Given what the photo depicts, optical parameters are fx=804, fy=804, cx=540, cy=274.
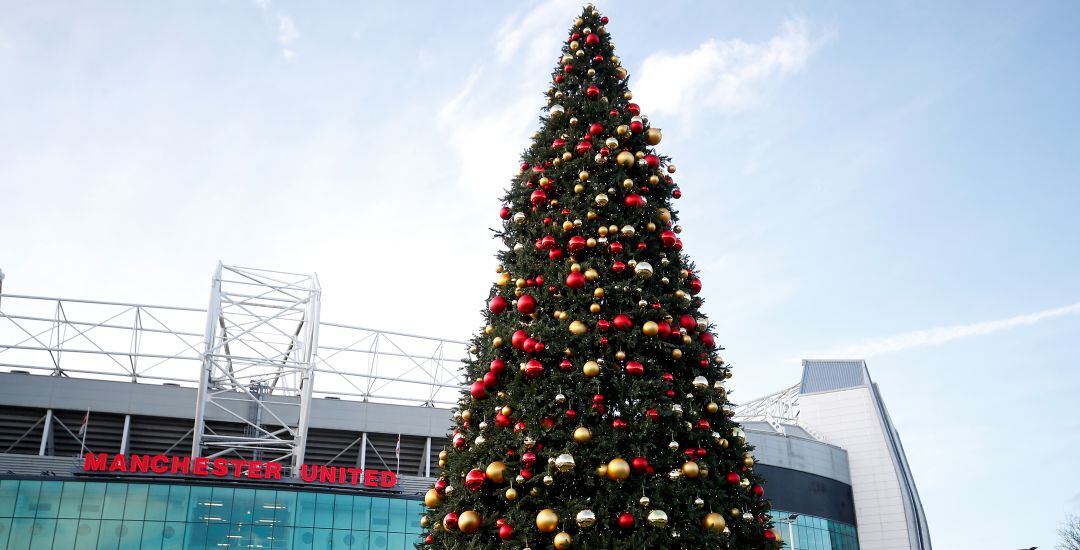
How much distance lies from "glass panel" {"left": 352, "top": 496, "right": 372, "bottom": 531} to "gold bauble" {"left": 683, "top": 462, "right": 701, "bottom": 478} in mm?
24945

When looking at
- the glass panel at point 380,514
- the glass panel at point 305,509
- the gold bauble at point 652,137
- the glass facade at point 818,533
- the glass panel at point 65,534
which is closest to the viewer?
the gold bauble at point 652,137

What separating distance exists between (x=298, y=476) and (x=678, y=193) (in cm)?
2517

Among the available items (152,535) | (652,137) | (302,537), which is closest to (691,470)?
(652,137)

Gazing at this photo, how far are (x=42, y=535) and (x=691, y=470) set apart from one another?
26864mm

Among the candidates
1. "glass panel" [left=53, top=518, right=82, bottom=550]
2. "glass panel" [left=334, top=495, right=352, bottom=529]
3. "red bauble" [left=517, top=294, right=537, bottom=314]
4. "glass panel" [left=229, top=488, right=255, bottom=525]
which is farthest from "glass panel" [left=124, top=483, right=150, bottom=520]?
"red bauble" [left=517, top=294, right=537, bottom=314]

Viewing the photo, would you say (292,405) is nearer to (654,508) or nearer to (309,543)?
(309,543)

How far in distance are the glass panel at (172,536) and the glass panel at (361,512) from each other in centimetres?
581

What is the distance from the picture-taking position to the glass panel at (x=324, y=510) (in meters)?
29.3

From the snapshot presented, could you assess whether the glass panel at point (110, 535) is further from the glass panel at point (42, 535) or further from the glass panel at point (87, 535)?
the glass panel at point (42, 535)

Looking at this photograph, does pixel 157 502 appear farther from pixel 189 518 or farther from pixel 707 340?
pixel 707 340

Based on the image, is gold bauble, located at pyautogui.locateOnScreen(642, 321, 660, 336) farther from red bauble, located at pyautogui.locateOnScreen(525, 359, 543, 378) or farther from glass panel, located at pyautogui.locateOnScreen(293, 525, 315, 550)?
glass panel, located at pyautogui.locateOnScreen(293, 525, 315, 550)

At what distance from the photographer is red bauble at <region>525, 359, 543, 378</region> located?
7.68 meters

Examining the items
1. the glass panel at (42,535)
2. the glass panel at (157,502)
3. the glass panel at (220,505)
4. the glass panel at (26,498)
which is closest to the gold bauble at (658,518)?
the glass panel at (220,505)

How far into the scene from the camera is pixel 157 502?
2766 centimetres
